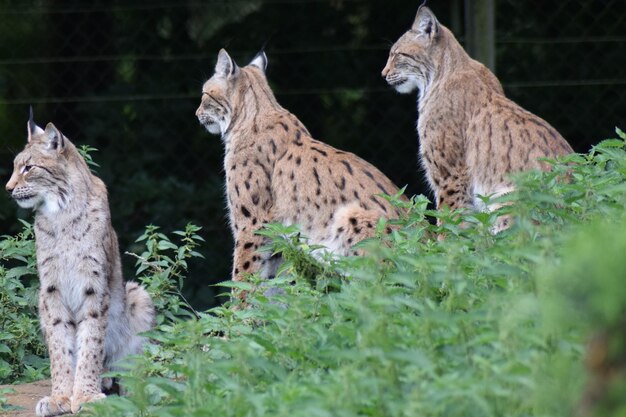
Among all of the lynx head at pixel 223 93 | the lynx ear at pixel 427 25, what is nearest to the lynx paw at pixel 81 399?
the lynx head at pixel 223 93

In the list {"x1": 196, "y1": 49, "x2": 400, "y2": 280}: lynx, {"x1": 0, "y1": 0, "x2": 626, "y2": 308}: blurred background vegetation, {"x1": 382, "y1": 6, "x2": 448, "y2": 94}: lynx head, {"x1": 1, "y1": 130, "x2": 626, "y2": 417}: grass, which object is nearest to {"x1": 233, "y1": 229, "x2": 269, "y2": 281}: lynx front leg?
{"x1": 196, "y1": 49, "x2": 400, "y2": 280}: lynx

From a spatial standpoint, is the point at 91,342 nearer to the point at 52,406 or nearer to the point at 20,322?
the point at 52,406

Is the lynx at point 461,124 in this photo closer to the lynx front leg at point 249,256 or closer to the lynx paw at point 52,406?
the lynx front leg at point 249,256

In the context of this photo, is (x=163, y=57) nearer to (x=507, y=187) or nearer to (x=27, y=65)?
(x=27, y=65)

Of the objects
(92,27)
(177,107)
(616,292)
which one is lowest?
(616,292)

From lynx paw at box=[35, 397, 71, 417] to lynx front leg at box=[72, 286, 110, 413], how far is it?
0.09m

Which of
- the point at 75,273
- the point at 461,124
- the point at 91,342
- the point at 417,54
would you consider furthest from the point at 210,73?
the point at 91,342

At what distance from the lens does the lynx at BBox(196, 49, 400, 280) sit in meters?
6.02

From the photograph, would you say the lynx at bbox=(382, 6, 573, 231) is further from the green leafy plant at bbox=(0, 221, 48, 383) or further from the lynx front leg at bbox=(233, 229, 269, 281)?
the green leafy plant at bbox=(0, 221, 48, 383)

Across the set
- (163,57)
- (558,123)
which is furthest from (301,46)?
(558,123)

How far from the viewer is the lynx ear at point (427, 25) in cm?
709

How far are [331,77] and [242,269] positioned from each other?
272 centimetres

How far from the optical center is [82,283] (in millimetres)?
5770

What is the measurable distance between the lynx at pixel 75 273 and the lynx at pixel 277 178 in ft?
1.98
